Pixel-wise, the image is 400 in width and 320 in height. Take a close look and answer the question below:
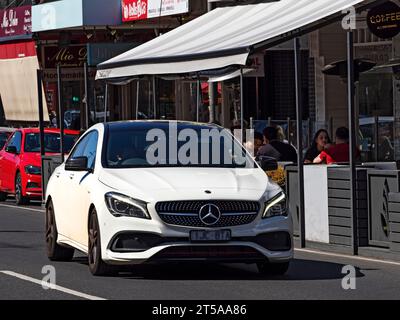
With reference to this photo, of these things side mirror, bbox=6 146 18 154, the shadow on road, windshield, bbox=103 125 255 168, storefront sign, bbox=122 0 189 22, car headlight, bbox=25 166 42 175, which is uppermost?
storefront sign, bbox=122 0 189 22

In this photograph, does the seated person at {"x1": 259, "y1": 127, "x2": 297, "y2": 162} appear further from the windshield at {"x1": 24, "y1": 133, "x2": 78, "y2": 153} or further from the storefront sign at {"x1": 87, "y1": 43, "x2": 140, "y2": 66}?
the storefront sign at {"x1": 87, "y1": 43, "x2": 140, "y2": 66}

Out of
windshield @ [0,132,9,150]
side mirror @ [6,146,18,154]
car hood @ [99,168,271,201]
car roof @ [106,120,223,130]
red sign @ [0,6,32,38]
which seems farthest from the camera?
red sign @ [0,6,32,38]

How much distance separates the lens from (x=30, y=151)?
28.2m

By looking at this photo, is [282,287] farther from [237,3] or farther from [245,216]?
[237,3]

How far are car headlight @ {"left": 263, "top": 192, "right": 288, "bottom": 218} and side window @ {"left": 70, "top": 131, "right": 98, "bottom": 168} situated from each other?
203cm

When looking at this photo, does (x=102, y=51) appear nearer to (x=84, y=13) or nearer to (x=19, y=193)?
(x=84, y=13)

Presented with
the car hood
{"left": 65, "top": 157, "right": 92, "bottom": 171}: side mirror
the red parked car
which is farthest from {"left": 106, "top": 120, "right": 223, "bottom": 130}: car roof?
the red parked car

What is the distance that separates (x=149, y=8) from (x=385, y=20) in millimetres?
8332

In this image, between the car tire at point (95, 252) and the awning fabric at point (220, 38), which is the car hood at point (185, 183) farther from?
the awning fabric at point (220, 38)

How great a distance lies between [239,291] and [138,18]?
1987 cm

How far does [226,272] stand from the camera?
14.4 m

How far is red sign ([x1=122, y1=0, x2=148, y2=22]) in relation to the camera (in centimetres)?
3158

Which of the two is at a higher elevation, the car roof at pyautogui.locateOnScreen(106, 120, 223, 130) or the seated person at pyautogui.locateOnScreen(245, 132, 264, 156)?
the car roof at pyautogui.locateOnScreen(106, 120, 223, 130)
